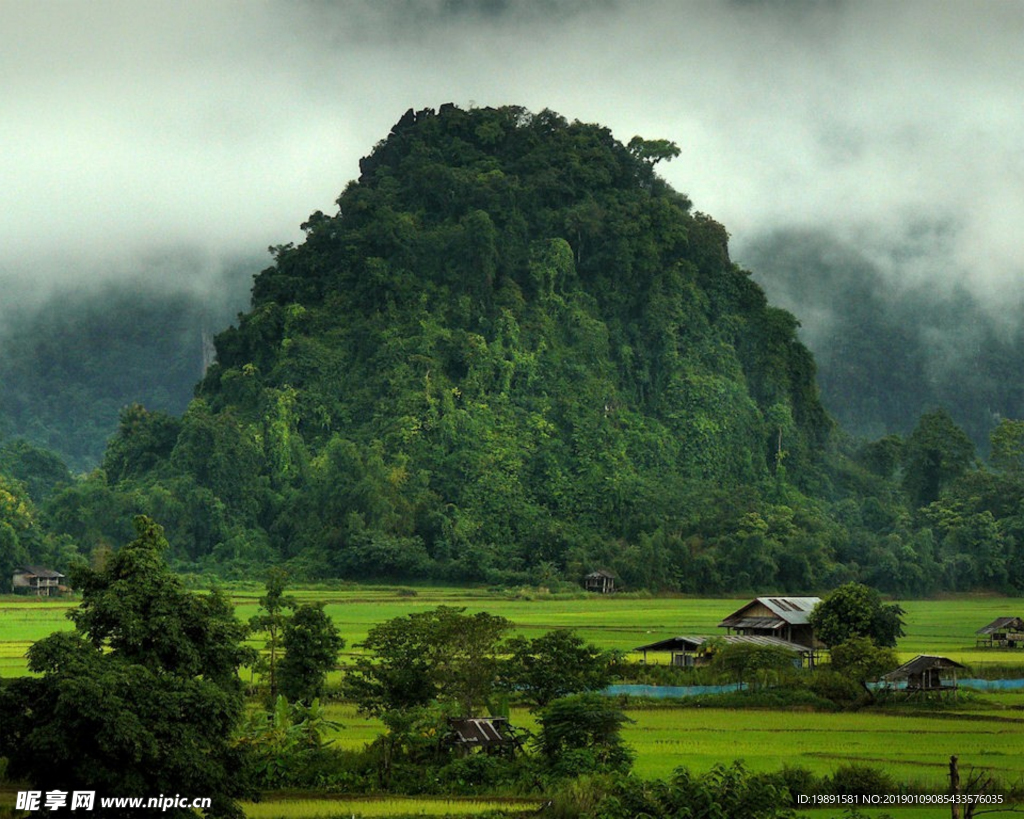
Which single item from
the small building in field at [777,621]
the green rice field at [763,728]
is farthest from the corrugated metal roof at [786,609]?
the green rice field at [763,728]

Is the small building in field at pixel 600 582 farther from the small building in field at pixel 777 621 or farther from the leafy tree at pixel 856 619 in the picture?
the leafy tree at pixel 856 619

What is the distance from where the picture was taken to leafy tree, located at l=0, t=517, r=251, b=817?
21.0m

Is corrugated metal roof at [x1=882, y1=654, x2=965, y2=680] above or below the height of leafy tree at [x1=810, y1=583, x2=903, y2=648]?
below

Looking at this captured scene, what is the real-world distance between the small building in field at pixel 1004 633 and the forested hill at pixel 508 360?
31100 millimetres

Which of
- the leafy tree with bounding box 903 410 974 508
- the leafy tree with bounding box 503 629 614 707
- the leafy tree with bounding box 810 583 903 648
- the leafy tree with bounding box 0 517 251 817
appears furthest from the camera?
the leafy tree with bounding box 903 410 974 508

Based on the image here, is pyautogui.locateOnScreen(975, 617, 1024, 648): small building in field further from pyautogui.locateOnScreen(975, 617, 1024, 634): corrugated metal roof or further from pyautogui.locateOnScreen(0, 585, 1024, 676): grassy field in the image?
pyautogui.locateOnScreen(0, 585, 1024, 676): grassy field

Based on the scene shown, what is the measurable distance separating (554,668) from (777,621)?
1403cm

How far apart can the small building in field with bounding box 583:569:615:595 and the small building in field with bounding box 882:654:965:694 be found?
40574 mm

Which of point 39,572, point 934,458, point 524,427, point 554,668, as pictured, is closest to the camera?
point 554,668

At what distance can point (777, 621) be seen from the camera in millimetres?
47094

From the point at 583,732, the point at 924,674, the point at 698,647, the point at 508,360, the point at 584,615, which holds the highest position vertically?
the point at 508,360

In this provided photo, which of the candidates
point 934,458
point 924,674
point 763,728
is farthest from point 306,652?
point 934,458

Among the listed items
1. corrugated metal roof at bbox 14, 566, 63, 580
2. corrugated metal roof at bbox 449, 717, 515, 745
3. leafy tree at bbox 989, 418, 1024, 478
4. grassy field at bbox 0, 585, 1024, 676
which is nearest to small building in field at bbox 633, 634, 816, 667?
grassy field at bbox 0, 585, 1024, 676

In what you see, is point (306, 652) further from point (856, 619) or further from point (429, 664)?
point (856, 619)
